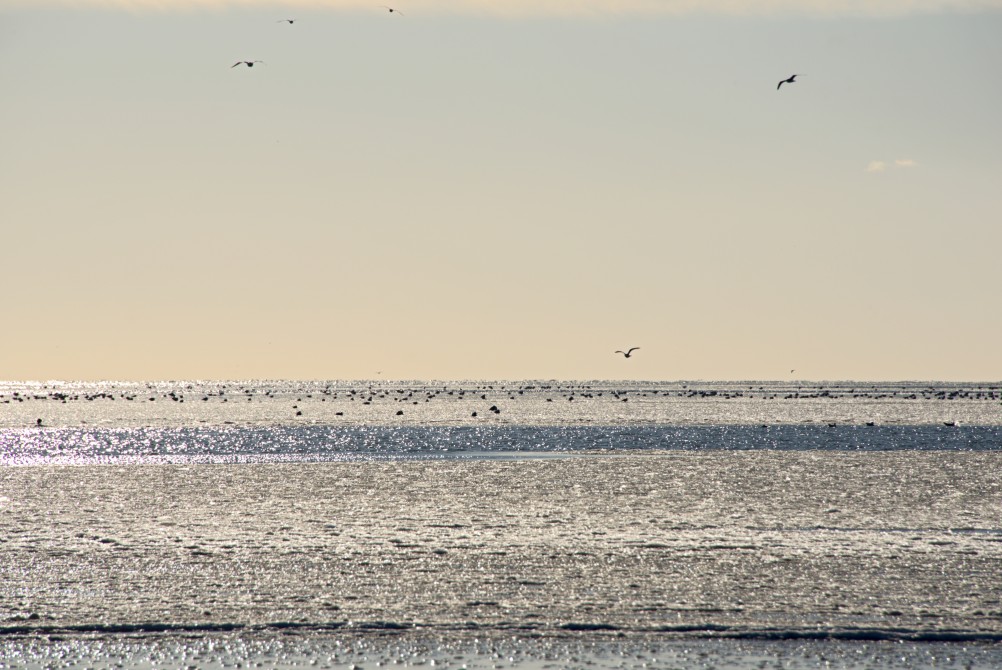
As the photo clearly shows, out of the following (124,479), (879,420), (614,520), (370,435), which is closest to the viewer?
→ (614,520)

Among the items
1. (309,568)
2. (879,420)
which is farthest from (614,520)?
(879,420)

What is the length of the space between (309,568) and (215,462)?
A: 26418 millimetres

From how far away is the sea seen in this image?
1484 cm

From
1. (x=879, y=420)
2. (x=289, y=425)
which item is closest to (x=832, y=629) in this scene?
(x=289, y=425)

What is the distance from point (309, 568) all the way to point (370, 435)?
150ft

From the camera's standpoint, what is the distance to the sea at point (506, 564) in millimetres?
14844

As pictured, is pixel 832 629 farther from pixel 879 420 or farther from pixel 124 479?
pixel 879 420

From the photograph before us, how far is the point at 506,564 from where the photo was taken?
797 inches

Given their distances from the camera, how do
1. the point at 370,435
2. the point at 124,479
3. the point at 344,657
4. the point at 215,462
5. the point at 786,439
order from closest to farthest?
the point at 344,657, the point at 124,479, the point at 215,462, the point at 786,439, the point at 370,435

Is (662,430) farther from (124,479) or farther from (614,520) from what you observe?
(614,520)

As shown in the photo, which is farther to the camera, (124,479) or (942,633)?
(124,479)

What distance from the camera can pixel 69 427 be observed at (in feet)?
255

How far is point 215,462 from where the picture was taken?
148 feet

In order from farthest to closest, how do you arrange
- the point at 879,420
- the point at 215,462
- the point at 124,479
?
1. the point at 879,420
2. the point at 215,462
3. the point at 124,479
